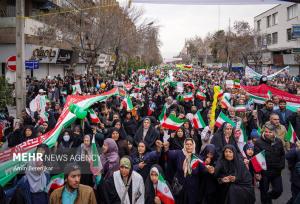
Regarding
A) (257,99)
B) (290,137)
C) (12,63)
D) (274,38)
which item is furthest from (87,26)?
(274,38)

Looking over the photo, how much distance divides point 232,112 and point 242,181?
3897mm

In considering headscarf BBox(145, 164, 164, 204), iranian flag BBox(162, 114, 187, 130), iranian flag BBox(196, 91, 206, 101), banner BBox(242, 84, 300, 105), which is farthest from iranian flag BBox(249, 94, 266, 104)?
headscarf BBox(145, 164, 164, 204)

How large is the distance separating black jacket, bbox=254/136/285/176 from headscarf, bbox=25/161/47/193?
138 inches

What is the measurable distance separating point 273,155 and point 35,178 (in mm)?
3833

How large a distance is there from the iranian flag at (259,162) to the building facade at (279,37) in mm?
36447

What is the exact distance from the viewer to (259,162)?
589 cm

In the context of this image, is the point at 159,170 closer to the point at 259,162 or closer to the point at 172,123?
the point at 259,162

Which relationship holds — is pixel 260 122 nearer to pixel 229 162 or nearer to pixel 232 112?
pixel 232 112

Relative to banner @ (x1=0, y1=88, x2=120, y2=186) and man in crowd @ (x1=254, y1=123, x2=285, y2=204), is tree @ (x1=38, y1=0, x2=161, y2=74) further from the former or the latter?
man in crowd @ (x1=254, y1=123, x2=285, y2=204)

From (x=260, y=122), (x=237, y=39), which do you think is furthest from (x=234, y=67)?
(x=260, y=122)

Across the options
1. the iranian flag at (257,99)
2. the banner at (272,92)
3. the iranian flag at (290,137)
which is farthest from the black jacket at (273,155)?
the iranian flag at (257,99)

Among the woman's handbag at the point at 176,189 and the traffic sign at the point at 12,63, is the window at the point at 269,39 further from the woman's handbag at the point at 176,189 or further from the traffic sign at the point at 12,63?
the woman's handbag at the point at 176,189

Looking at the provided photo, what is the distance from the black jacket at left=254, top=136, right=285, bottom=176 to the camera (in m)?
6.11

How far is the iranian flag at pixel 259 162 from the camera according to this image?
587 cm
